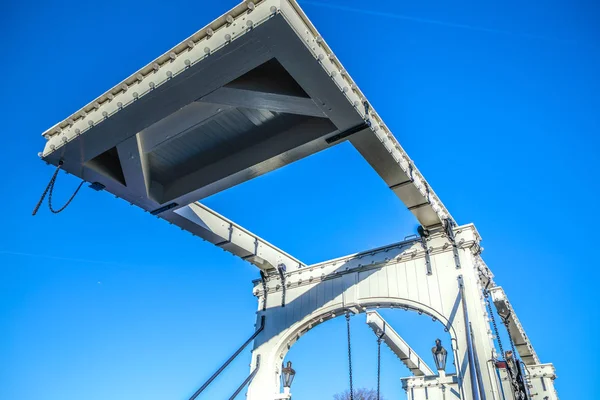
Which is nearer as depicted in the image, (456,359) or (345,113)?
(345,113)

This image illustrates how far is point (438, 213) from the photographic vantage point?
23.3ft

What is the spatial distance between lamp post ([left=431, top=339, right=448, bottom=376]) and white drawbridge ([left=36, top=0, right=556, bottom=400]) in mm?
176

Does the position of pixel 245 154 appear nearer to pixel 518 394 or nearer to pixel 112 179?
pixel 112 179

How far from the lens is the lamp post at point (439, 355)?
856cm

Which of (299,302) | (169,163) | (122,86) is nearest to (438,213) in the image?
(299,302)

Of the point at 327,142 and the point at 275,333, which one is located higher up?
the point at 327,142

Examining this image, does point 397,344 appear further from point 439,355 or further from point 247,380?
point 247,380

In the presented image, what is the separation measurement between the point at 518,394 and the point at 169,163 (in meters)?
7.55

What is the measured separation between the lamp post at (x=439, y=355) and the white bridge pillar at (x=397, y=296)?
174 cm

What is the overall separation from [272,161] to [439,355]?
19.8ft

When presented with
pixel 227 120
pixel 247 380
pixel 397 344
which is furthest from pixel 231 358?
pixel 397 344

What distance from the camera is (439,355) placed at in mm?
8648

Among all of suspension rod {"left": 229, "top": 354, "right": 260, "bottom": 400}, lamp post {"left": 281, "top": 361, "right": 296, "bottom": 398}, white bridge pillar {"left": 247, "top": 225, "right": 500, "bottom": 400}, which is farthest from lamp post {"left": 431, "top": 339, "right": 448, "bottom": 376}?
suspension rod {"left": 229, "top": 354, "right": 260, "bottom": 400}

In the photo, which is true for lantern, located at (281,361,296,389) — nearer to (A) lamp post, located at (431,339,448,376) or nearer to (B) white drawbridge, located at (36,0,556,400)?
(B) white drawbridge, located at (36,0,556,400)
